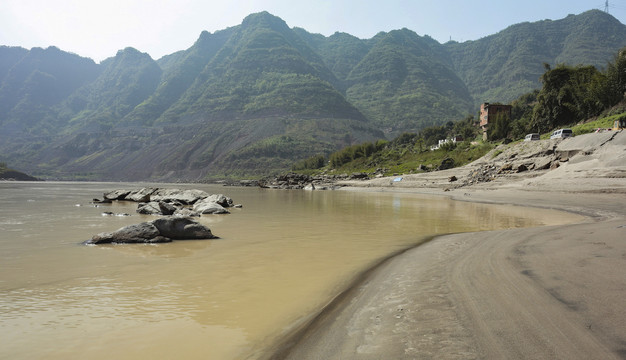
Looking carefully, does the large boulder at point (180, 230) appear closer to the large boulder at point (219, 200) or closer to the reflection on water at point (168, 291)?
the reflection on water at point (168, 291)

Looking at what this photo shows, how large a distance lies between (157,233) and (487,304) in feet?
39.6

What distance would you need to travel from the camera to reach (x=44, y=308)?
6.01 m

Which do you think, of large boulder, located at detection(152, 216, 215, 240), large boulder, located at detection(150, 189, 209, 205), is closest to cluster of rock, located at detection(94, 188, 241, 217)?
large boulder, located at detection(150, 189, 209, 205)

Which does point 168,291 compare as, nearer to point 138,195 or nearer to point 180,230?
point 180,230

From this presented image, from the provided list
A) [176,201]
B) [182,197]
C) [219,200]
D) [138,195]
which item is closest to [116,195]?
[138,195]

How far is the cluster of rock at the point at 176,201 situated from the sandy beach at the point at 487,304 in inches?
685

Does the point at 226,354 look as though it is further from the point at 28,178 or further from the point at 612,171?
the point at 28,178

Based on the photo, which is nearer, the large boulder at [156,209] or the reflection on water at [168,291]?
the reflection on water at [168,291]

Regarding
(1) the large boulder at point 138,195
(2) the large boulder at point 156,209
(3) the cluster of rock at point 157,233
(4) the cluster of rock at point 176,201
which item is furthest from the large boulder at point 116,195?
(3) the cluster of rock at point 157,233

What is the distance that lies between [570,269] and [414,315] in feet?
12.5

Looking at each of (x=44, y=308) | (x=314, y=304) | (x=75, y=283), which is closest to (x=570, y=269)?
(x=314, y=304)

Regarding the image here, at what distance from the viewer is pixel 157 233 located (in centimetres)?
1316

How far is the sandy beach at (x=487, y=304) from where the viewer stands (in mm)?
3748

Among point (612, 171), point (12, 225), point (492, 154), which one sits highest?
point (492, 154)
